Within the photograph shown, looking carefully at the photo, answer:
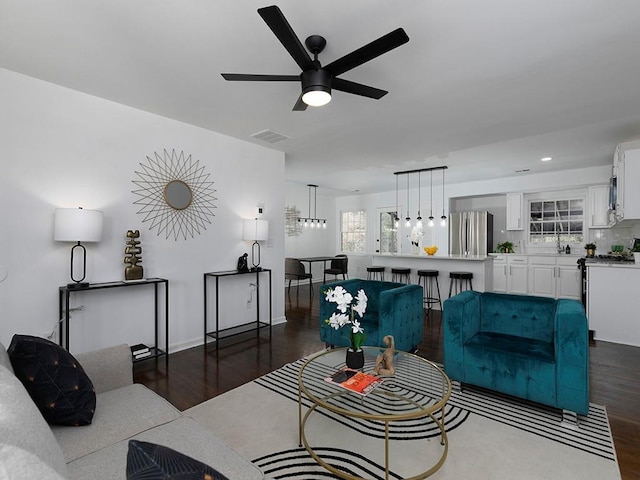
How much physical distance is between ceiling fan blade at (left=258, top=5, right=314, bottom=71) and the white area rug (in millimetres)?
2347

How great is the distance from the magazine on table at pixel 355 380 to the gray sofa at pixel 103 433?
0.81m

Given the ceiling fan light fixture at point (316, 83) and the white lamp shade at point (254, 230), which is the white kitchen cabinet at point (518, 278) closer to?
the white lamp shade at point (254, 230)

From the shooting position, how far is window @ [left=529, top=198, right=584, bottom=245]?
6.80 m

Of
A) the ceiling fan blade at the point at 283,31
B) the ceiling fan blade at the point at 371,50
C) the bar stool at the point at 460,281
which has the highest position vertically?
Result: the ceiling fan blade at the point at 283,31

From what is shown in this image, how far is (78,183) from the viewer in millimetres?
3105

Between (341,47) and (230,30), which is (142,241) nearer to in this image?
(230,30)

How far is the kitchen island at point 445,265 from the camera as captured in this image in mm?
5531

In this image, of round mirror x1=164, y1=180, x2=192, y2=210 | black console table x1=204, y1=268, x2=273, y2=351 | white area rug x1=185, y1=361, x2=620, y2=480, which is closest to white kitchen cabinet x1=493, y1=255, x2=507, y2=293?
white area rug x1=185, y1=361, x2=620, y2=480

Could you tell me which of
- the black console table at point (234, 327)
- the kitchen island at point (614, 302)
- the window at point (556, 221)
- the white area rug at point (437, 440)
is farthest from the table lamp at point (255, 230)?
the window at point (556, 221)

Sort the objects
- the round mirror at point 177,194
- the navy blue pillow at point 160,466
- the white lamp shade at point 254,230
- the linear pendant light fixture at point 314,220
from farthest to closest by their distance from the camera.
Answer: the linear pendant light fixture at point 314,220
the white lamp shade at point 254,230
the round mirror at point 177,194
the navy blue pillow at point 160,466

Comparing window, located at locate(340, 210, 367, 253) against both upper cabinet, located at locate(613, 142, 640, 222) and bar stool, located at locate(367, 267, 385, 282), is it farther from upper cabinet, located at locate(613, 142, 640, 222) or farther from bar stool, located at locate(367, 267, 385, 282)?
upper cabinet, located at locate(613, 142, 640, 222)

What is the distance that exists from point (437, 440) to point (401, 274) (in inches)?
171

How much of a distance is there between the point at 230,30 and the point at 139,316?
291cm

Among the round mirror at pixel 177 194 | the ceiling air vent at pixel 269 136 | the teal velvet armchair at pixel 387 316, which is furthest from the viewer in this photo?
the ceiling air vent at pixel 269 136
